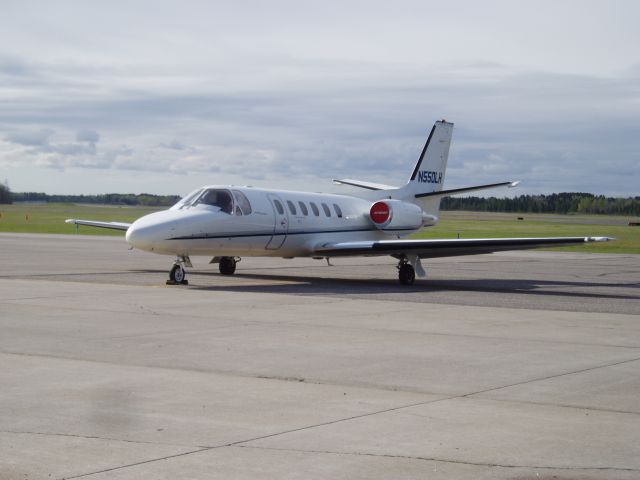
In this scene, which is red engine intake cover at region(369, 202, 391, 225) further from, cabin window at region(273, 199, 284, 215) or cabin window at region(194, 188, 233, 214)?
cabin window at region(194, 188, 233, 214)

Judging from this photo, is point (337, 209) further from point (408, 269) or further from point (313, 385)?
point (313, 385)

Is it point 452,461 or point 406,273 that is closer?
point 452,461

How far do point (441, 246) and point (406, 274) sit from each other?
134 cm

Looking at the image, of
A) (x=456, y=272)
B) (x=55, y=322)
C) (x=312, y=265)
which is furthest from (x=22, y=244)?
(x=55, y=322)

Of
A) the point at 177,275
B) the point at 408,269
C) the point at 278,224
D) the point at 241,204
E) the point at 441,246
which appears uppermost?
the point at 241,204

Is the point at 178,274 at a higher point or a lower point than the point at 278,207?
lower

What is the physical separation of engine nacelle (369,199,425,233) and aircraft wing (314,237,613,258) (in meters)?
3.06

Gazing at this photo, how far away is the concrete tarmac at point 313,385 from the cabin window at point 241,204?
165 inches

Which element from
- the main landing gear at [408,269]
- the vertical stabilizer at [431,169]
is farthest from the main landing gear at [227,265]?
the vertical stabilizer at [431,169]

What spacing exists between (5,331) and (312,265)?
20.4 m

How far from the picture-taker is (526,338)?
14.1 m

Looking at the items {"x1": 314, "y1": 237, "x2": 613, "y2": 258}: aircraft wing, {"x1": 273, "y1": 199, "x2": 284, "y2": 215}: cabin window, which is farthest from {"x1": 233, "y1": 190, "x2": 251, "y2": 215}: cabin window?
{"x1": 314, "y1": 237, "x2": 613, "y2": 258}: aircraft wing

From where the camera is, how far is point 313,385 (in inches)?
397

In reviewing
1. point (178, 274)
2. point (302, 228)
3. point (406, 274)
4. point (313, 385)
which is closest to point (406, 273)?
point (406, 274)
